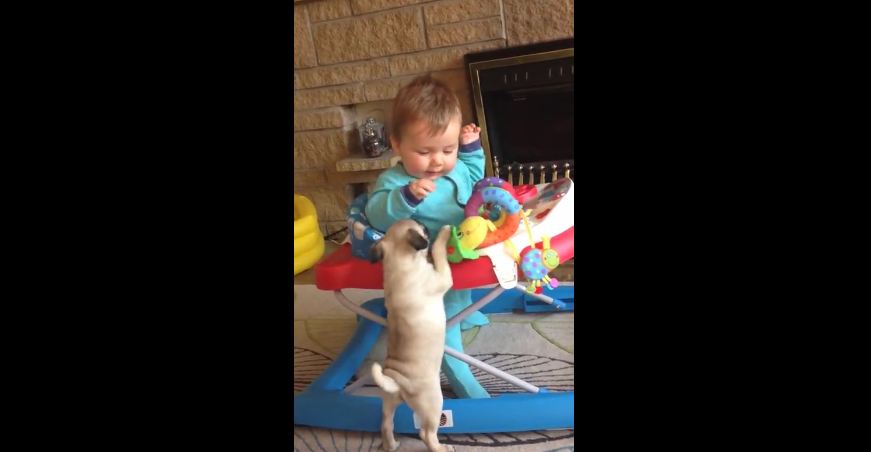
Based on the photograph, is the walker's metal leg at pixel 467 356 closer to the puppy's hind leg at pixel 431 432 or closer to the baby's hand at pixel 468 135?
the puppy's hind leg at pixel 431 432

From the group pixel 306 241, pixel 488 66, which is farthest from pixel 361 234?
pixel 488 66

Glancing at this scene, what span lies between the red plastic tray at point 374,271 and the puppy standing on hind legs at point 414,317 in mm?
50

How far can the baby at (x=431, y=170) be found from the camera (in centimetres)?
97

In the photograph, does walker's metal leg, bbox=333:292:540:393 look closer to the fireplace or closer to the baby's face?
the baby's face

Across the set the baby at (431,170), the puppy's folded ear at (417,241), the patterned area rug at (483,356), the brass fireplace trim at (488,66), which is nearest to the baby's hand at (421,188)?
the baby at (431,170)

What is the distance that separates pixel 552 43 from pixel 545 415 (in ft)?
3.82

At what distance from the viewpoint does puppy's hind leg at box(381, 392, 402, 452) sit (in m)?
0.94

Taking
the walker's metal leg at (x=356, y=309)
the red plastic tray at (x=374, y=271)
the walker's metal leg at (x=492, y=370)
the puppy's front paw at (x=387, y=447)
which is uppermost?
the red plastic tray at (x=374, y=271)

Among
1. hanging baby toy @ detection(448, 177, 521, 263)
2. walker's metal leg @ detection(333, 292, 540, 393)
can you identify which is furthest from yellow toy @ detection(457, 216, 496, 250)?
walker's metal leg @ detection(333, 292, 540, 393)

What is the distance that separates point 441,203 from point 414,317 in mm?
264

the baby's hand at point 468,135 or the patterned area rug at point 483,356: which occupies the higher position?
the baby's hand at point 468,135

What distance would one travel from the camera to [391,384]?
89 centimetres

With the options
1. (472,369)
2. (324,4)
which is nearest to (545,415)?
(472,369)
